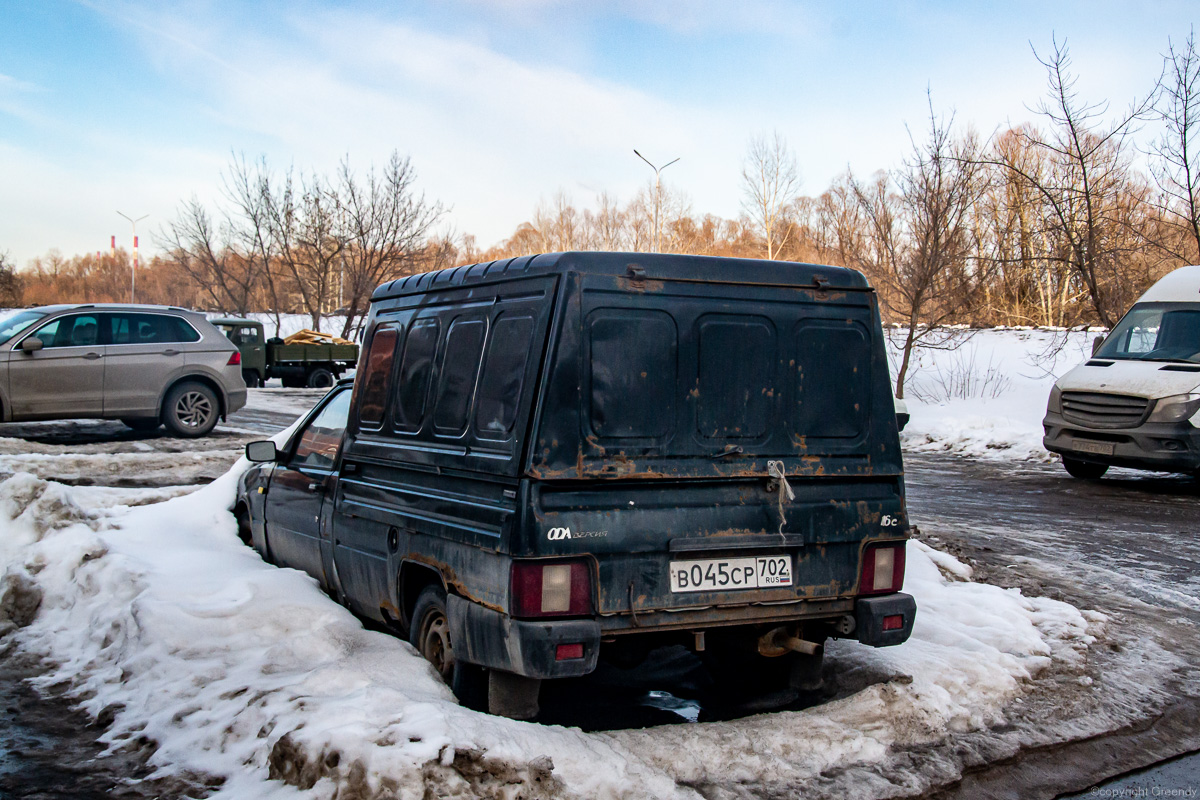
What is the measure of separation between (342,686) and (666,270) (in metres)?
2.08

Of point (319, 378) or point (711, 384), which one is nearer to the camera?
point (711, 384)

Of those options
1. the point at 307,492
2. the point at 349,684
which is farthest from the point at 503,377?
the point at 307,492

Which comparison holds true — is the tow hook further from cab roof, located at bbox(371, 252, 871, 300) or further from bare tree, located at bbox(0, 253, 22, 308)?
bare tree, located at bbox(0, 253, 22, 308)

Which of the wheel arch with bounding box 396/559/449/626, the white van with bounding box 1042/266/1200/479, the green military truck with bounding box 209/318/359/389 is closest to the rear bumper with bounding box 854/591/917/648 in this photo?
the wheel arch with bounding box 396/559/449/626

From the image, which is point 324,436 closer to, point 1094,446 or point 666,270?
point 666,270

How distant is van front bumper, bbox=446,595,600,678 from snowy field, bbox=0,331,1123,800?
0.23 metres

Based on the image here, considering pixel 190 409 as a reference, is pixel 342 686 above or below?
below

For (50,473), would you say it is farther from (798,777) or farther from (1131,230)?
(1131,230)

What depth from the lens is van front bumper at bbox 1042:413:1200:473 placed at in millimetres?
11383

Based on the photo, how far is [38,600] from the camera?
5.58 m

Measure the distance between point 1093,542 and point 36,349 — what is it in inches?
497

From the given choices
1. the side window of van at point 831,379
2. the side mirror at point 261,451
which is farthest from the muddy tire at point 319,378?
the side window of van at point 831,379

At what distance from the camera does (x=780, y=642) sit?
4430 mm

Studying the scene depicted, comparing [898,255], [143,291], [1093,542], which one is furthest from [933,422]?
[143,291]
